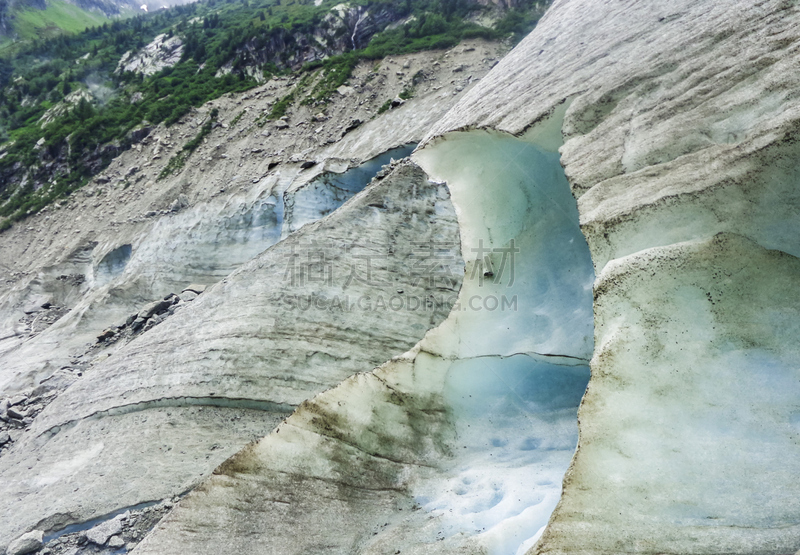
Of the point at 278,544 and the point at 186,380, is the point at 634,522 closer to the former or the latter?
the point at 278,544

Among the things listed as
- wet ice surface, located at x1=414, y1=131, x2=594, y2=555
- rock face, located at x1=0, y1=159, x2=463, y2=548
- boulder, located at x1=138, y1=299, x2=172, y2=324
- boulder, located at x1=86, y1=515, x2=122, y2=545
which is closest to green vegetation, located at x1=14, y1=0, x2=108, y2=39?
boulder, located at x1=138, y1=299, x2=172, y2=324

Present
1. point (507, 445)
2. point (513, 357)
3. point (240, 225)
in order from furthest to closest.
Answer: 1. point (240, 225)
2. point (513, 357)
3. point (507, 445)

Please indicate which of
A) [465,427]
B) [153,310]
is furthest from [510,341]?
[153,310]

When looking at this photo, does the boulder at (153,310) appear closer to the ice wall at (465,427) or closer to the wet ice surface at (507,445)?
the ice wall at (465,427)

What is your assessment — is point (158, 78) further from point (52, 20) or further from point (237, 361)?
point (52, 20)

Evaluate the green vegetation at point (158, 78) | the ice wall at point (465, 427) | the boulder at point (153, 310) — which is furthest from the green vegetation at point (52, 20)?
the ice wall at point (465, 427)

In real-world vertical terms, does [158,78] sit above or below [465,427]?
above
